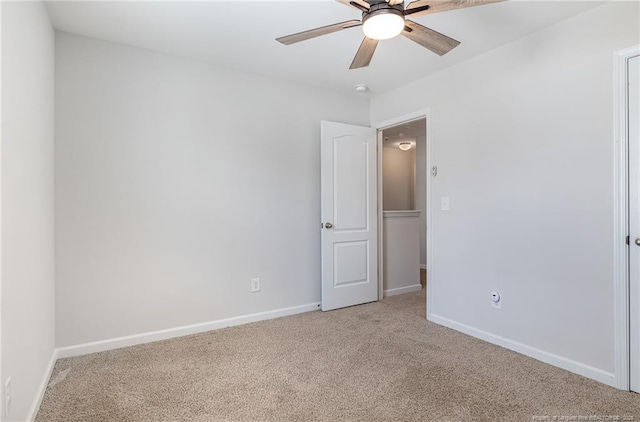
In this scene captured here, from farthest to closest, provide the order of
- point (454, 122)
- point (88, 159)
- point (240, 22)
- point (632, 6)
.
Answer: point (454, 122)
point (88, 159)
point (240, 22)
point (632, 6)

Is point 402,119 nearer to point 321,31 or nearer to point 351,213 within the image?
point 351,213

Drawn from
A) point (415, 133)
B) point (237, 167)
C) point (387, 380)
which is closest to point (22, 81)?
point (237, 167)

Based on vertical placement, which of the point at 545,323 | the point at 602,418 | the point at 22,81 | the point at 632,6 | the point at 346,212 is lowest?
the point at 602,418

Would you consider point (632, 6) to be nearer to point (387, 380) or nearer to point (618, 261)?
point (618, 261)

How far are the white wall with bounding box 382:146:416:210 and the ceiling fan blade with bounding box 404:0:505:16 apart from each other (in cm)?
516

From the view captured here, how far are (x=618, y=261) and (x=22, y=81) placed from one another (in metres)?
3.46

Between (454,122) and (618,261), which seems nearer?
(618,261)

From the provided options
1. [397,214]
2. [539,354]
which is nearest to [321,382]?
[539,354]

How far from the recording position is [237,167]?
128 inches

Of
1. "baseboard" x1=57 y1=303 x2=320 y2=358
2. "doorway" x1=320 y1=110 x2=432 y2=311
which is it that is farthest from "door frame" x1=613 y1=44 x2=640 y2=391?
"baseboard" x1=57 y1=303 x2=320 y2=358

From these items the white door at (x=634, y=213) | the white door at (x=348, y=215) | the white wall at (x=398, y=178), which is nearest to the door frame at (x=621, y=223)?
the white door at (x=634, y=213)

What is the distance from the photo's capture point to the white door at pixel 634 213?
2053 mm

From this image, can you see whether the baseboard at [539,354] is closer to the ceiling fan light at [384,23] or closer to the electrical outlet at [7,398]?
the ceiling fan light at [384,23]

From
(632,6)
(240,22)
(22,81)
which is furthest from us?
(240,22)
